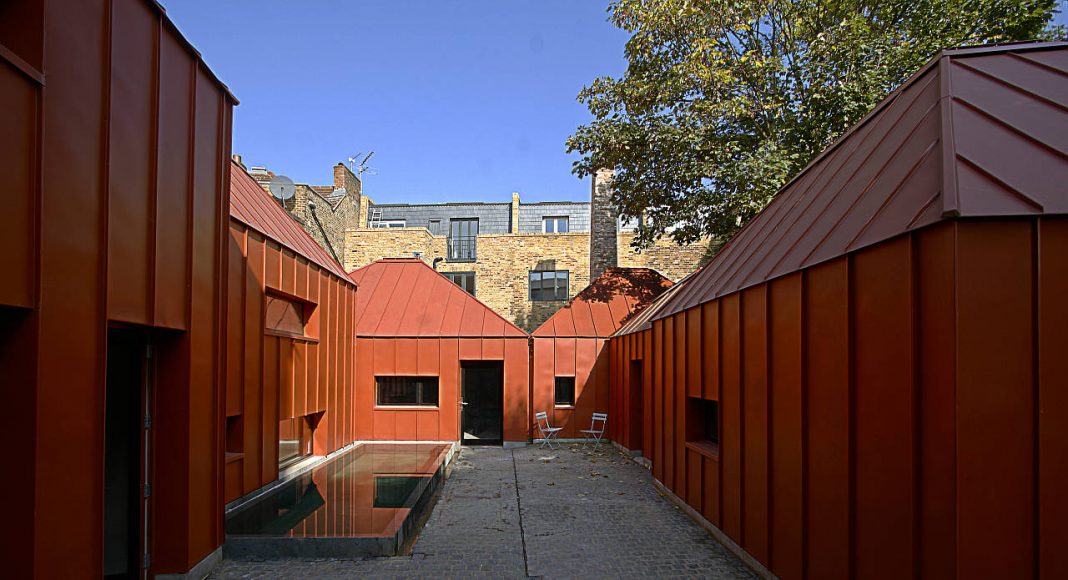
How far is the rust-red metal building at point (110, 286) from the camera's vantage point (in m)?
3.91

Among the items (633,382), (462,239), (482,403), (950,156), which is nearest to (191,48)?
(950,156)

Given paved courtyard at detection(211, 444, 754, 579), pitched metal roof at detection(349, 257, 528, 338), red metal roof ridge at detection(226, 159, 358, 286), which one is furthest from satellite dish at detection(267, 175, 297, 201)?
paved courtyard at detection(211, 444, 754, 579)

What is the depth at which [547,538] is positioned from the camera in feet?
25.9

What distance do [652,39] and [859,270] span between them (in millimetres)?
11976

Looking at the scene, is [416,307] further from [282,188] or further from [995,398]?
[995,398]

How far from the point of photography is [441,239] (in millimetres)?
29359

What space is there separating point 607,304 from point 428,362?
5.22 m

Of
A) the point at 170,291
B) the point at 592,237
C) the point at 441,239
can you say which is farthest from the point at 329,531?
the point at 441,239

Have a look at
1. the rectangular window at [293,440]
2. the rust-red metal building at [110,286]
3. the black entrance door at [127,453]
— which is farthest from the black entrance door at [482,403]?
the black entrance door at [127,453]

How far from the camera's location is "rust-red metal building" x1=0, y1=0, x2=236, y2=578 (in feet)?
12.8

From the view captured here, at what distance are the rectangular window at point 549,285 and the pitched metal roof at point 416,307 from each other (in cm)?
955

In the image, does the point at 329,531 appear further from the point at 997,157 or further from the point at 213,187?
the point at 997,157

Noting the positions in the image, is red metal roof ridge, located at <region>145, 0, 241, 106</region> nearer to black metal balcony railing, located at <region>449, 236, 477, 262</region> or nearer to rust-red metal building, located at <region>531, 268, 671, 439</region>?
rust-red metal building, located at <region>531, 268, 671, 439</region>

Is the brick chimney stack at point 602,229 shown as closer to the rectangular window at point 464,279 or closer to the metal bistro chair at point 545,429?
the metal bistro chair at point 545,429
